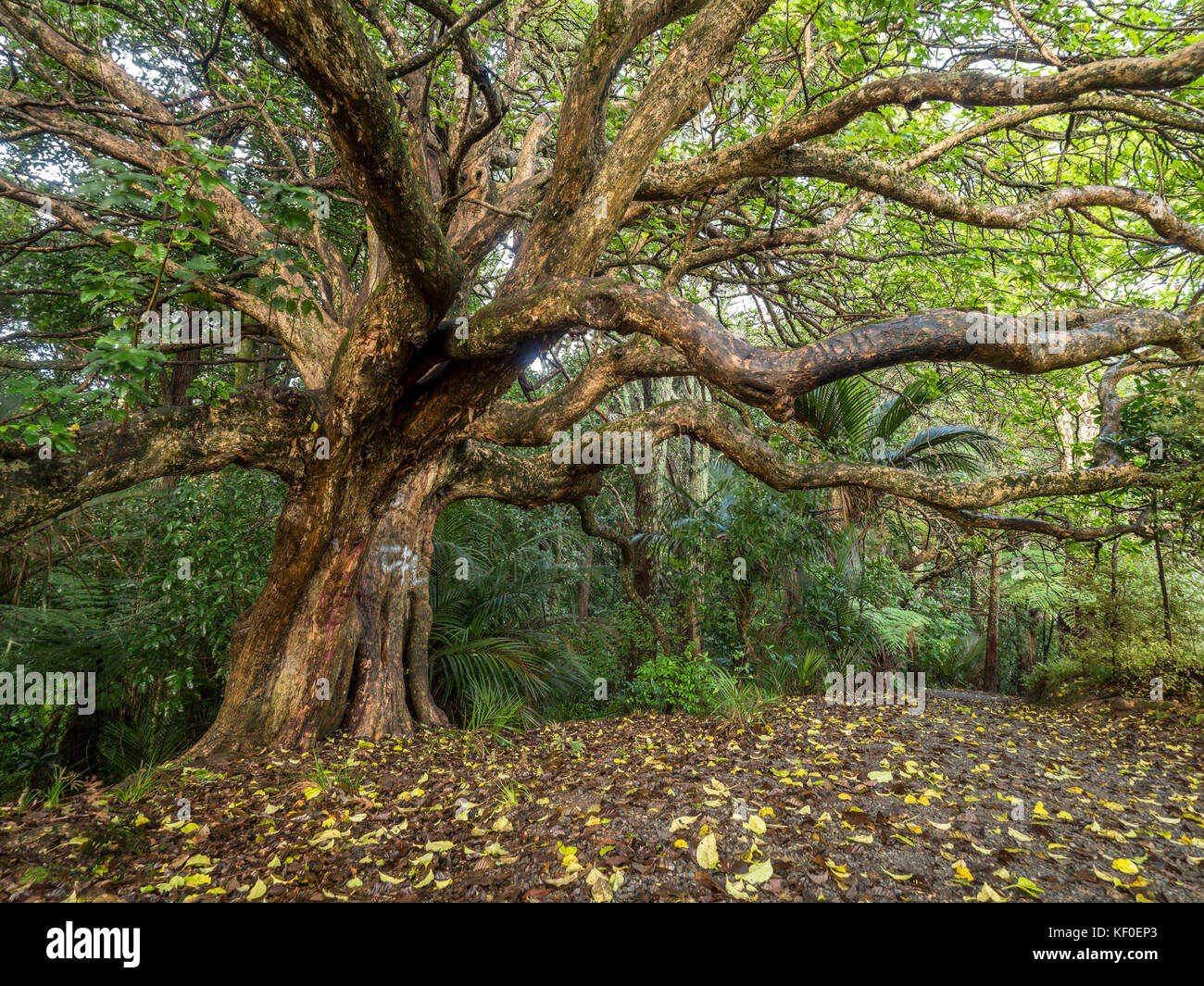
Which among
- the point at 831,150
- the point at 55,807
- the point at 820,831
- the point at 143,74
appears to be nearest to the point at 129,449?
the point at 55,807

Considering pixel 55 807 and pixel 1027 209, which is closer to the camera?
pixel 55 807

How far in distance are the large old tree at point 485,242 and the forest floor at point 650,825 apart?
1.06 metres

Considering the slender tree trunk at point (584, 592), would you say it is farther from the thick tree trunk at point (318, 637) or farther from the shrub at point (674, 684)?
the thick tree trunk at point (318, 637)

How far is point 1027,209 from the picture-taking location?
392cm

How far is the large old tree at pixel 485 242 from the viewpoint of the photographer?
2.99 m

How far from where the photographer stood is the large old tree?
299 cm

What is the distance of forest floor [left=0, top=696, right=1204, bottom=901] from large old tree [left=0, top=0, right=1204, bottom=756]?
41.9 inches

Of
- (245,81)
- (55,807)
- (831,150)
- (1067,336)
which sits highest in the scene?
(245,81)

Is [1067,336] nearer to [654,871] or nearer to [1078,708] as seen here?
[654,871]

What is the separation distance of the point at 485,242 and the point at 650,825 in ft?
15.1

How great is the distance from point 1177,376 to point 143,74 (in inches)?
405

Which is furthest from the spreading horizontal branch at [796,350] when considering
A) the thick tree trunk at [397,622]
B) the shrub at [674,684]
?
the shrub at [674,684]

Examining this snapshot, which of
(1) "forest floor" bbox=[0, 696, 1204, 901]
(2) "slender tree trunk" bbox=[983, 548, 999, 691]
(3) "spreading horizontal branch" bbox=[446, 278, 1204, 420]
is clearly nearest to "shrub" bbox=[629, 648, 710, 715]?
(1) "forest floor" bbox=[0, 696, 1204, 901]

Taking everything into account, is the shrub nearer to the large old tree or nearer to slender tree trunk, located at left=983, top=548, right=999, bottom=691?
the large old tree
